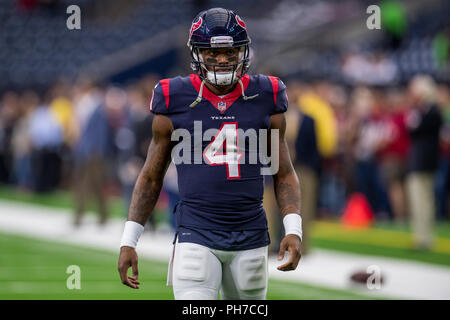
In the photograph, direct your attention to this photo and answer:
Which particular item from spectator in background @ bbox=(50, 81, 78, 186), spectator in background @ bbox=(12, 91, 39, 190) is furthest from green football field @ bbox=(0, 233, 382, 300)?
spectator in background @ bbox=(12, 91, 39, 190)

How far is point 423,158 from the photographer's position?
442 inches

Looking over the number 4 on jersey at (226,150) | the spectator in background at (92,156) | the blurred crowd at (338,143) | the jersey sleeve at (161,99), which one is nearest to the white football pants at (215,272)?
the number 4 on jersey at (226,150)

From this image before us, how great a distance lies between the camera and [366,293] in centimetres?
821

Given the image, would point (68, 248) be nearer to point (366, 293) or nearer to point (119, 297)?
point (119, 297)

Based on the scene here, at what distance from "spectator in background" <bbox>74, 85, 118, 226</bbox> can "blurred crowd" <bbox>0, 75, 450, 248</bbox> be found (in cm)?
1

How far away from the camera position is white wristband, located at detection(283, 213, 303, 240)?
424 centimetres

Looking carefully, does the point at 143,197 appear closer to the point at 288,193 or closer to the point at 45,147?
the point at 288,193

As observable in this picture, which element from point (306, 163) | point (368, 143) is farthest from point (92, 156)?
point (368, 143)

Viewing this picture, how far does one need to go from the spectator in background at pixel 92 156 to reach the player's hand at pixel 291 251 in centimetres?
876

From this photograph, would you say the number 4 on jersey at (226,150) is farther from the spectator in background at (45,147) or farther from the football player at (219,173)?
the spectator in background at (45,147)

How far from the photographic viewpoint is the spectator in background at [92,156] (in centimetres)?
1271

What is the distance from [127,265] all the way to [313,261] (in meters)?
6.11

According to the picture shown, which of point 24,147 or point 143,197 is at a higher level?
point 24,147

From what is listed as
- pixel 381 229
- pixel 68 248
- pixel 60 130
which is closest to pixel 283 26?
pixel 60 130
